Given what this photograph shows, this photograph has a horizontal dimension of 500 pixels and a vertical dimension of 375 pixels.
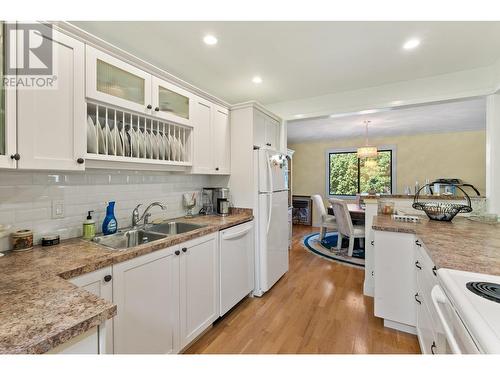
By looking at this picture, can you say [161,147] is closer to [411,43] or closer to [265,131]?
[265,131]

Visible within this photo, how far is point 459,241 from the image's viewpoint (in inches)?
58.4

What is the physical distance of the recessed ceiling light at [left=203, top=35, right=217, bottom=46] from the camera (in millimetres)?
1799

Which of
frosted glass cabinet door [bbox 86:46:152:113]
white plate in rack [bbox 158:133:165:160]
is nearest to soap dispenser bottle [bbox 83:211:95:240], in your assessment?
white plate in rack [bbox 158:133:165:160]

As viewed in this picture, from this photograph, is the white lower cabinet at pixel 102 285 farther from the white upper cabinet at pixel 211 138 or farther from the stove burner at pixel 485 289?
the stove burner at pixel 485 289

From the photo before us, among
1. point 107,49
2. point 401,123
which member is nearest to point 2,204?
point 107,49

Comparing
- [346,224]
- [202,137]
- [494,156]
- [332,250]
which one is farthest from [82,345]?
[332,250]

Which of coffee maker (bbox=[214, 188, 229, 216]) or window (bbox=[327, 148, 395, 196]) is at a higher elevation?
window (bbox=[327, 148, 395, 196])

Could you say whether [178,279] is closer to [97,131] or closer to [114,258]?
[114,258]

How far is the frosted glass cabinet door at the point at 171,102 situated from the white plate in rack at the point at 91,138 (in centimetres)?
45

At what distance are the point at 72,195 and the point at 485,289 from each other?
2244mm

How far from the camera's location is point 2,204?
1294 mm

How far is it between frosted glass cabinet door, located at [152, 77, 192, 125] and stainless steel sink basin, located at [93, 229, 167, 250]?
37.5 inches

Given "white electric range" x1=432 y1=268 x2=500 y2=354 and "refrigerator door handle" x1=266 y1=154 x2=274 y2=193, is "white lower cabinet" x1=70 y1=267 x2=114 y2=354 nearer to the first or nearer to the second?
"white electric range" x1=432 y1=268 x2=500 y2=354
